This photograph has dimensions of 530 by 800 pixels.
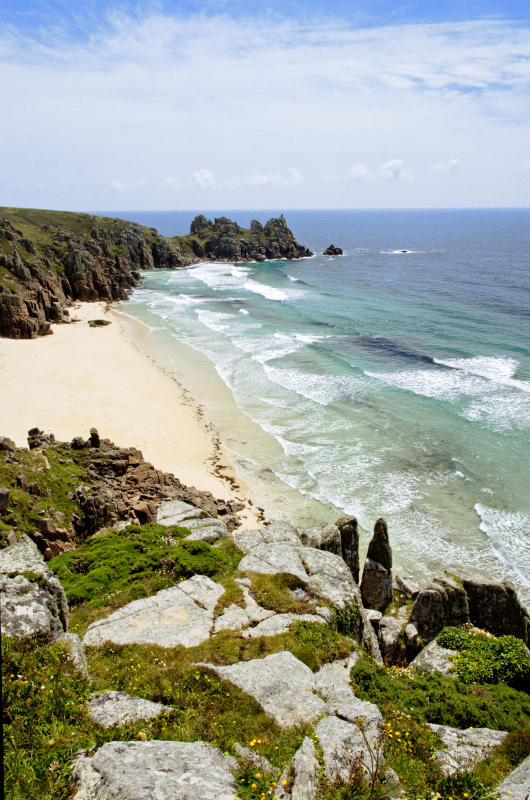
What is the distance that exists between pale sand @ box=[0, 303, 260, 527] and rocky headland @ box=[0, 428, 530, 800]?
9378 millimetres

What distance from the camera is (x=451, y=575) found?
19.7m

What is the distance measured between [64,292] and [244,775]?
87.6 metres

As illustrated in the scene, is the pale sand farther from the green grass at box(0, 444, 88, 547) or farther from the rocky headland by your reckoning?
the rocky headland

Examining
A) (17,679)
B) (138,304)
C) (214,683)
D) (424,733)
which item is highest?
(138,304)

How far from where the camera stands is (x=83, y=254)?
9012 cm

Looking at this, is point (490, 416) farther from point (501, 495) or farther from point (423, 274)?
point (423, 274)

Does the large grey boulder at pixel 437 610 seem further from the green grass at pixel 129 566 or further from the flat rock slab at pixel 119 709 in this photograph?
the flat rock slab at pixel 119 709

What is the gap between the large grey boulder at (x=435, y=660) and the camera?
14869mm

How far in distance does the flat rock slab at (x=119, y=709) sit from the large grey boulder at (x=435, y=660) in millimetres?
8837

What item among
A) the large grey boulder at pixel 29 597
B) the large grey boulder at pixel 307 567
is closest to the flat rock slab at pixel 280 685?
the large grey boulder at pixel 307 567

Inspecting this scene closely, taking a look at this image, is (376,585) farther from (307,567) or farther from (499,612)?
(307,567)

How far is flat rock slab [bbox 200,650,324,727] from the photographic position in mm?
10609

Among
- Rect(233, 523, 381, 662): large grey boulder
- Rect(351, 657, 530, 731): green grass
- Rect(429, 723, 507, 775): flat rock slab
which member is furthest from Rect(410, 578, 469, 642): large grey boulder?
Rect(429, 723, 507, 775): flat rock slab

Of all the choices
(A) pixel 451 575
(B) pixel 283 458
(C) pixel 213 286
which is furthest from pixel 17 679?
(C) pixel 213 286
